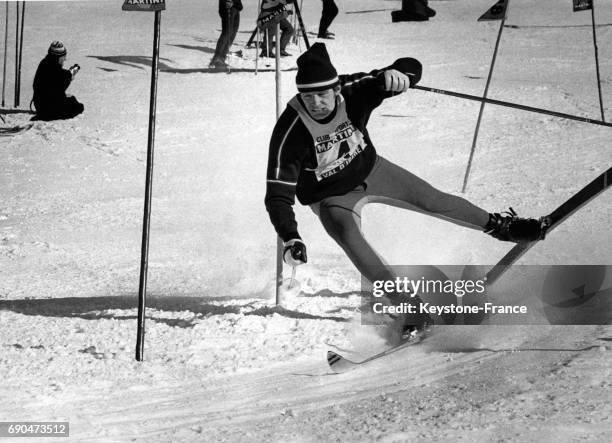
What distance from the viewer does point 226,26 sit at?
16.5 metres

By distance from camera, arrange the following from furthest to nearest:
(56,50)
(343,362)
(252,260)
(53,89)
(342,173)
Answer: (56,50) < (53,89) < (252,260) < (342,173) < (343,362)

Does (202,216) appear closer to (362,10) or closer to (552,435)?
(552,435)

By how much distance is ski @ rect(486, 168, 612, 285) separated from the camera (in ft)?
19.8

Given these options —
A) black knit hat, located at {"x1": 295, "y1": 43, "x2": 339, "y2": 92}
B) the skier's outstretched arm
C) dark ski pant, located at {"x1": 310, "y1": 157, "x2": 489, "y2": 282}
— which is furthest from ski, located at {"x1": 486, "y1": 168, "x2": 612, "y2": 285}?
black knit hat, located at {"x1": 295, "y1": 43, "x2": 339, "y2": 92}

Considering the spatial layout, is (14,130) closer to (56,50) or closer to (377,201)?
(56,50)

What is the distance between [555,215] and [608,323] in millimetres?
824

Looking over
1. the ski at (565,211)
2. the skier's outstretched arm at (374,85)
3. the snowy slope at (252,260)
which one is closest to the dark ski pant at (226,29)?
the snowy slope at (252,260)

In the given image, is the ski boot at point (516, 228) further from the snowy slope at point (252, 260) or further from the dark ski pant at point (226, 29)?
the dark ski pant at point (226, 29)

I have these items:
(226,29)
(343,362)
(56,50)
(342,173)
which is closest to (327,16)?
(226,29)

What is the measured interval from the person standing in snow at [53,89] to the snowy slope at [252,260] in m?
0.24

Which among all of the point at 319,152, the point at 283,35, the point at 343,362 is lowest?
the point at 343,362

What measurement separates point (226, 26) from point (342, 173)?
11185 millimetres

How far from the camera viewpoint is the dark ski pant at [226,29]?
1652 cm

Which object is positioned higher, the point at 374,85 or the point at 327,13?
the point at 327,13
